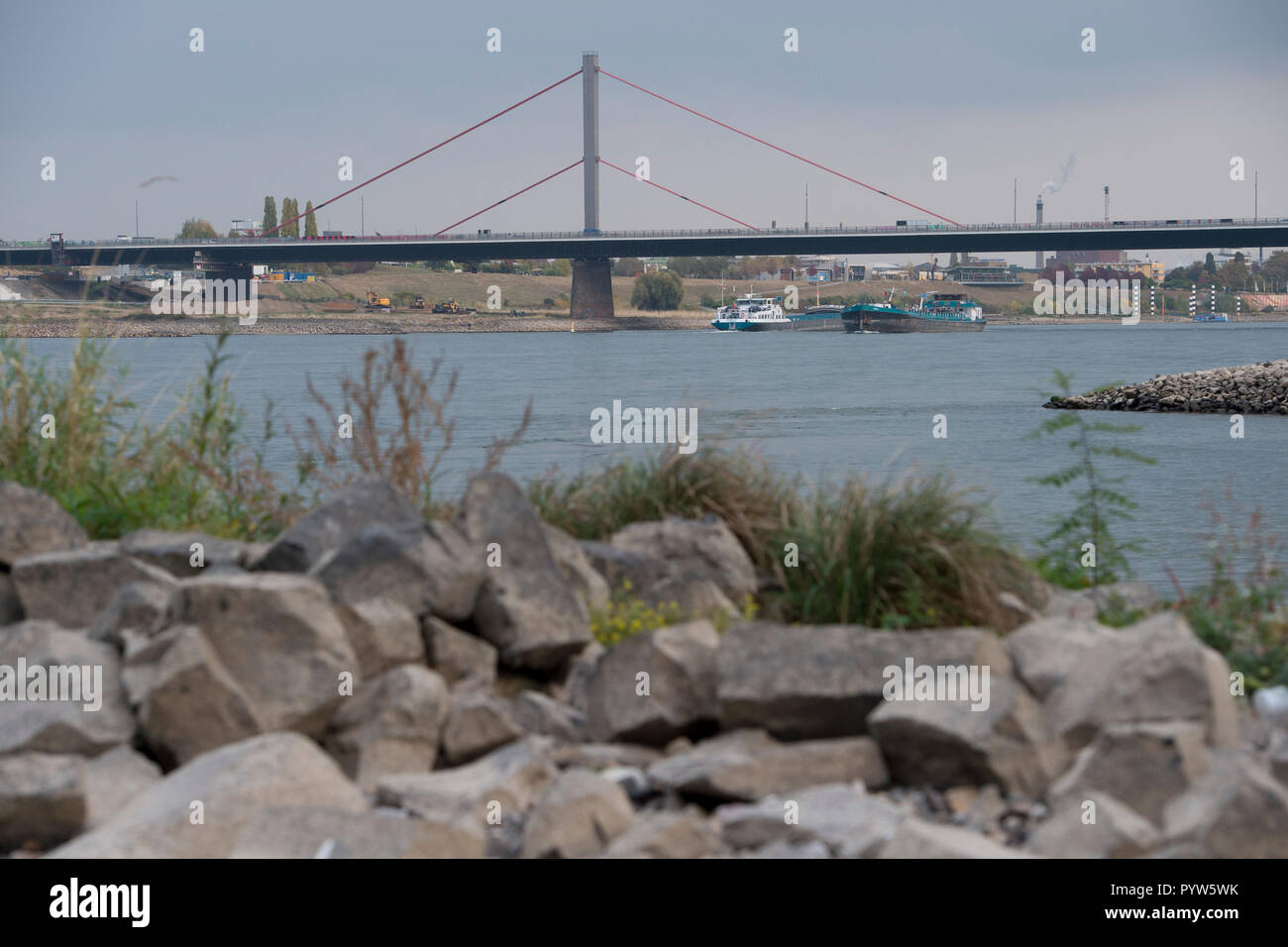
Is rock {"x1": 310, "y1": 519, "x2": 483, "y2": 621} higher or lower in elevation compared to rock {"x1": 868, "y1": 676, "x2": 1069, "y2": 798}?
higher

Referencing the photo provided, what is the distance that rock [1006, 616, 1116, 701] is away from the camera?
4.46m

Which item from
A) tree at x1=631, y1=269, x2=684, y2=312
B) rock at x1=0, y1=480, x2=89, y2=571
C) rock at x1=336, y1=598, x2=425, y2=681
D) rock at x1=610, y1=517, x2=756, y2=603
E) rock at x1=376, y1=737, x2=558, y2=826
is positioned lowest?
rock at x1=376, y1=737, x2=558, y2=826

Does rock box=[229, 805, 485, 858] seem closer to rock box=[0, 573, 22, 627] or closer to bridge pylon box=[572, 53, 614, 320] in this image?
rock box=[0, 573, 22, 627]

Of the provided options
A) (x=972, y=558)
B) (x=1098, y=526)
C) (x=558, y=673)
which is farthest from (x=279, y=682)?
(x=1098, y=526)

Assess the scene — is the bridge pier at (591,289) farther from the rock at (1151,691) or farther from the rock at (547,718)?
the rock at (1151,691)

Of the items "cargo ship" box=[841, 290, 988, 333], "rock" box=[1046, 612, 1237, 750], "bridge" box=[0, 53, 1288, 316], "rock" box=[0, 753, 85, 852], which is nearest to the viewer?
"rock" box=[0, 753, 85, 852]

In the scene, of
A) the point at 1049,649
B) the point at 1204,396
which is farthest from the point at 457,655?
the point at 1204,396

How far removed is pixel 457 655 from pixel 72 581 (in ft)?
5.34

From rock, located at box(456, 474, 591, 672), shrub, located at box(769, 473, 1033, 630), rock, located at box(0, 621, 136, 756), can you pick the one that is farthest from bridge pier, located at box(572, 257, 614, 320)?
rock, located at box(0, 621, 136, 756)

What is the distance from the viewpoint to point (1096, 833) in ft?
11.5

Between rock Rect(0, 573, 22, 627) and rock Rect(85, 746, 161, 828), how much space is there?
48.1 inches

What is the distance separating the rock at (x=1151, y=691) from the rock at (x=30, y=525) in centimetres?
411

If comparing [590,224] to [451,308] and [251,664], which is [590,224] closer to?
[451,308]

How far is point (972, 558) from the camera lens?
549 cm
